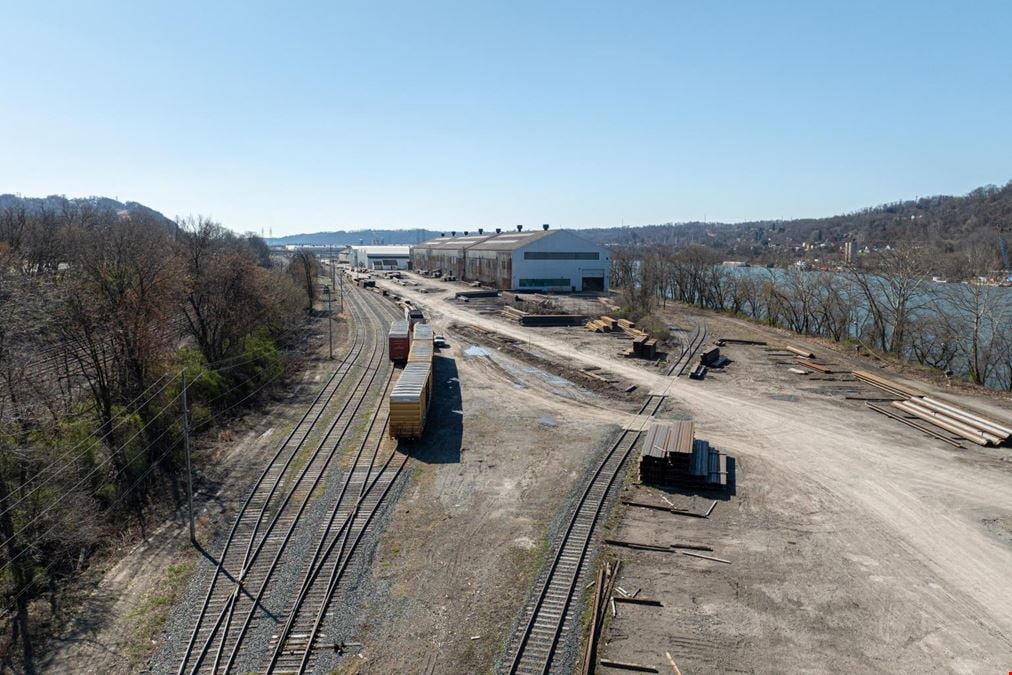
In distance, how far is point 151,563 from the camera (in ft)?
50.1

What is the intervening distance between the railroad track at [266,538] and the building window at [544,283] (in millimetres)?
48080

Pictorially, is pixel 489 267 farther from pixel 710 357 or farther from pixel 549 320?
pixel 710 357

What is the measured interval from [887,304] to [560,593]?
5192 centimetres

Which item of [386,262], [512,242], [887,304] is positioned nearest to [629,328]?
[887,304]

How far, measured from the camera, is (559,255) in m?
77.4

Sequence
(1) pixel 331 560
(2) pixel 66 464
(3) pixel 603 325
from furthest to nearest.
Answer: (3) pixel 603 325 < (2) pixel 66 464 < (1) pixel 331 560

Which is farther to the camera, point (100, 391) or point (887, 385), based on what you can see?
point (887, 385)

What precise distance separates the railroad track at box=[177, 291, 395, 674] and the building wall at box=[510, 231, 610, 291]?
48084 millimetres

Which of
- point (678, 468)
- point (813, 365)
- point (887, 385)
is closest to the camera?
point (678, 468)

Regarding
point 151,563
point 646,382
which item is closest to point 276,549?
point 151,563

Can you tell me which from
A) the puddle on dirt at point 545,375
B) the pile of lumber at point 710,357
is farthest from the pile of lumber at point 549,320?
the puddle on dirt at point 545,375

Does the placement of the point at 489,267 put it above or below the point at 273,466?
above

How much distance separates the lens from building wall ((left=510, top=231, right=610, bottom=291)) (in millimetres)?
76312

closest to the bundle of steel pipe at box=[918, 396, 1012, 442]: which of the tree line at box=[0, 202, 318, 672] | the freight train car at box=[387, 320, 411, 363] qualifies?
the freight train car at box=[387, 320, 411, 363]
